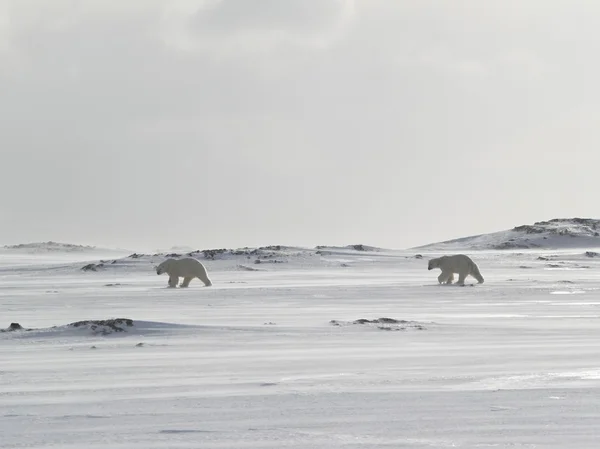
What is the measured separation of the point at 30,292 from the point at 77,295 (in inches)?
87.0

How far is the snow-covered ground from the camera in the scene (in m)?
5.98

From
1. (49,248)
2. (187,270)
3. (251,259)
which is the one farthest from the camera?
(49,248)

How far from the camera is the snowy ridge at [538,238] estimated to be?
5684 cm

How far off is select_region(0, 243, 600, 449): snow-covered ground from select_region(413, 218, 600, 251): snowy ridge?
128ft

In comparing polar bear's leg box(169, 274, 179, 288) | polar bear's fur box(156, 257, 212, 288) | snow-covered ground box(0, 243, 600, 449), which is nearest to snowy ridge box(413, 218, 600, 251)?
polar bear's fur box(156, 257, 212, 288)

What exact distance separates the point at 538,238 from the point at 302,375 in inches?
2043

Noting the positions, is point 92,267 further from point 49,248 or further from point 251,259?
point 49,248

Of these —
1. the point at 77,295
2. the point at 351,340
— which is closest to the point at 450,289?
the point at 77,295

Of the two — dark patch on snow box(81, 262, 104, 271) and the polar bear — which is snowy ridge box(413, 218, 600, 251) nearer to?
dark patch on snow box(81, 262, 104, 271)

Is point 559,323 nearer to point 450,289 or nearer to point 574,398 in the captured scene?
point 574,398

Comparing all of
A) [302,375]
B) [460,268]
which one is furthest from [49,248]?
[302,375]

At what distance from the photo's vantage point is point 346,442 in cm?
569

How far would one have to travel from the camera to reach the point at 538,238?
192 feet

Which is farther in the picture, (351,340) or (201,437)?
(351,340)
